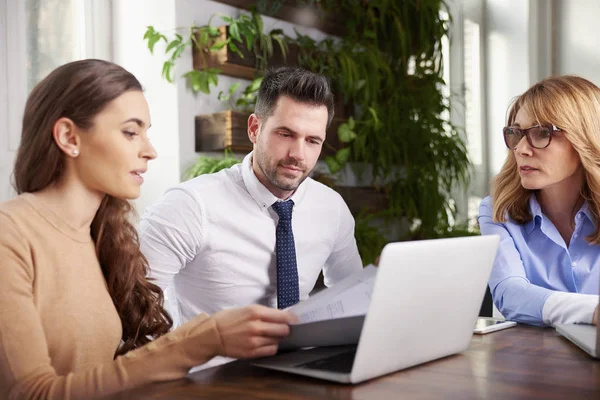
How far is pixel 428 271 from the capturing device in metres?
1.10

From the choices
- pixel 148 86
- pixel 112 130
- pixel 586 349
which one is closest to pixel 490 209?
pixel 586 349

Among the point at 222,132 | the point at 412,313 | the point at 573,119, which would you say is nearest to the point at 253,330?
the point at 412,313

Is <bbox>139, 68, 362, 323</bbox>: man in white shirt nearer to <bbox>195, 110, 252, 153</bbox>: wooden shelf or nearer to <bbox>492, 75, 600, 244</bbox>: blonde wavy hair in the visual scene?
<bbox>492, 75, 600, 244</bbox>: blonde wavy hair

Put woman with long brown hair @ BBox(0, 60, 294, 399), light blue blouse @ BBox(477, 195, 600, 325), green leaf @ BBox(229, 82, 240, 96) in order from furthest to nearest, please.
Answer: green leaf @ BBox(229, 82, 240, 96) → light blue blouse @ BBox(477, 195, 600, 325) → woman with long brown hair @ BBox(0, 60, 294, 399)

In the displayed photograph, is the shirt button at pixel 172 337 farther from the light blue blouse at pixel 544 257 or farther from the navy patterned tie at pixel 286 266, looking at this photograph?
the light blue blouse at pixel 544 257

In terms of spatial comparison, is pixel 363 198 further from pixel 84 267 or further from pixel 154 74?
pixel 84 267

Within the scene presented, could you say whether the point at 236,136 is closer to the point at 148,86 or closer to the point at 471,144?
the point at 148,86

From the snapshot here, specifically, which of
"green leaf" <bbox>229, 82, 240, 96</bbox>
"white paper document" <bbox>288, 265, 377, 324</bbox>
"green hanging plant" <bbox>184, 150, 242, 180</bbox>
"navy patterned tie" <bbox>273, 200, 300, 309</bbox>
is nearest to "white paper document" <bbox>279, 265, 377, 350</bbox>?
"white paper document" <bbox>288, 265, 377, 324</bbox>

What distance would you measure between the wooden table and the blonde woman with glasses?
2.39 feet

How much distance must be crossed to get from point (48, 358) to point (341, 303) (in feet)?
1.69

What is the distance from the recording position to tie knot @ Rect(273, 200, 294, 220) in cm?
209

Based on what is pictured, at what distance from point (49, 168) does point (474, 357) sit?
894mm

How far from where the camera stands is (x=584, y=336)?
4.50 ft

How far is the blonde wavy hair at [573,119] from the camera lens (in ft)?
6.77
